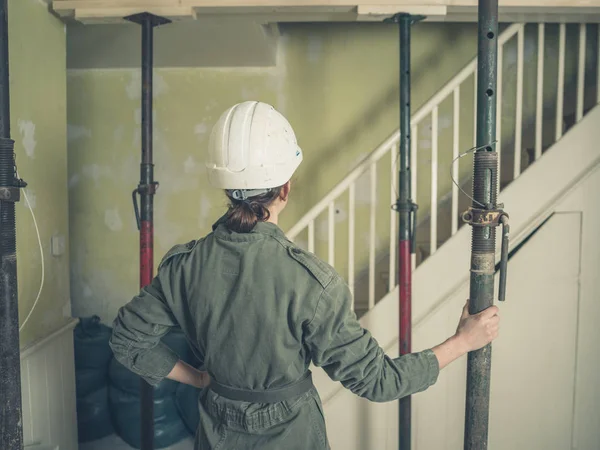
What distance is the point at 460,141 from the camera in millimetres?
3625

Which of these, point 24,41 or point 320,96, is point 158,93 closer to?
point 320,96

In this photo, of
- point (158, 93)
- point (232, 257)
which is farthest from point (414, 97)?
point (232, 257)

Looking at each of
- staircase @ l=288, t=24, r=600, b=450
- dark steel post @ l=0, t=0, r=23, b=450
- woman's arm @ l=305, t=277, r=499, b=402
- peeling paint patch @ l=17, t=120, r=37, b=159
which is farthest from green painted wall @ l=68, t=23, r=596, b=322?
woman's arm @ l=305, t=277, r=499, b=402

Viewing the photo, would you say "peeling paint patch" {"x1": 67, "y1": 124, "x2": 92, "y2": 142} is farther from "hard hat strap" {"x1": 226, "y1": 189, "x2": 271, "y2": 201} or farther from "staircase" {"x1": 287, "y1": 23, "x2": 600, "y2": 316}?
"hard hat strap" {"x1": 226, "y1": 189, "x2": 271, "y2": 201}

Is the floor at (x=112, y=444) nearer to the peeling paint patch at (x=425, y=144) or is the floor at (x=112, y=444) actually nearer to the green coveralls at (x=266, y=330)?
the green coveralls at (x=266, y=330)

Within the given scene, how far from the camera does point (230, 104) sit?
144 inches

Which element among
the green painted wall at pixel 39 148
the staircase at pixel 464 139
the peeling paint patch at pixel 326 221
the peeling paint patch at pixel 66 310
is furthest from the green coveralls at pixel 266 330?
the peeling paint patch at pixel 326 221

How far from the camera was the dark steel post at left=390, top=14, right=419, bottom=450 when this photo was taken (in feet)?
8.44

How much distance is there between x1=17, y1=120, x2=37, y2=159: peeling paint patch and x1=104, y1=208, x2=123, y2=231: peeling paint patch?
4.28 ft

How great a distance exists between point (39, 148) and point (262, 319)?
5.72ft

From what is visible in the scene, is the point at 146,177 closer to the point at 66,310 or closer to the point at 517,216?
the point at 66,310

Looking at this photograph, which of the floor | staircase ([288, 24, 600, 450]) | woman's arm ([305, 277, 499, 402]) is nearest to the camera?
woman's arm ([305, 277, 499, 402])

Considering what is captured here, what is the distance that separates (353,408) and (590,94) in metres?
2.40

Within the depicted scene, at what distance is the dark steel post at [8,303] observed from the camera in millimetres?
1670
